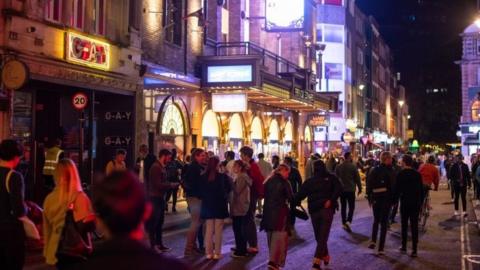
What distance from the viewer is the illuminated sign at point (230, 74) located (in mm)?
24250

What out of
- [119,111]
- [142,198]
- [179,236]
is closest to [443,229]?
[179,236]

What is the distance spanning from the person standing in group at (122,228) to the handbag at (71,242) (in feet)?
12.6

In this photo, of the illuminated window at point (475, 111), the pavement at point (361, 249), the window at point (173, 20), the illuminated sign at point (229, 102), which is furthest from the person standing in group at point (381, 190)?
the illuminated window at point (475, 111)

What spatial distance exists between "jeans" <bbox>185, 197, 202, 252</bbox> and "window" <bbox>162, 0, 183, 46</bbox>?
11.5 metres

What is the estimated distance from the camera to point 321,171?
425 inches

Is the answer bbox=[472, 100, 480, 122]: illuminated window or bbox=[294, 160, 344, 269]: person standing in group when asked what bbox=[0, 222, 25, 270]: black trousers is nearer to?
bbox=[294, 160, 344, 269]: person standing in group

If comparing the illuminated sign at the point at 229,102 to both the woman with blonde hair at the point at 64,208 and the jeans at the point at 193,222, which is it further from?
the woman with blonde hair at the point at 64,208

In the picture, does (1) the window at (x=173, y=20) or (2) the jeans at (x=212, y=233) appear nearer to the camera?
(2) the jeans at (x=212, y=233)

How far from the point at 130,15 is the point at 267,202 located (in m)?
11.8

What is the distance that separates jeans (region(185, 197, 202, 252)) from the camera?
38.8ft

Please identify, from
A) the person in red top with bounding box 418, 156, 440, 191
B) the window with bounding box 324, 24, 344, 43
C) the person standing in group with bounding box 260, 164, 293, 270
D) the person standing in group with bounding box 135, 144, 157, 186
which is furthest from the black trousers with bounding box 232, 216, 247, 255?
the window with bounding box 324, 24, 344, 43

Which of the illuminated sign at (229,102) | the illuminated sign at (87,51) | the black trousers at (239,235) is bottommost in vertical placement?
the black trousers at (239,235)

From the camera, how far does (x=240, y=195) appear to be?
40.1 ft

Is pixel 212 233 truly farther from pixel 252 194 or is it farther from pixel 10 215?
pixel 10 215
